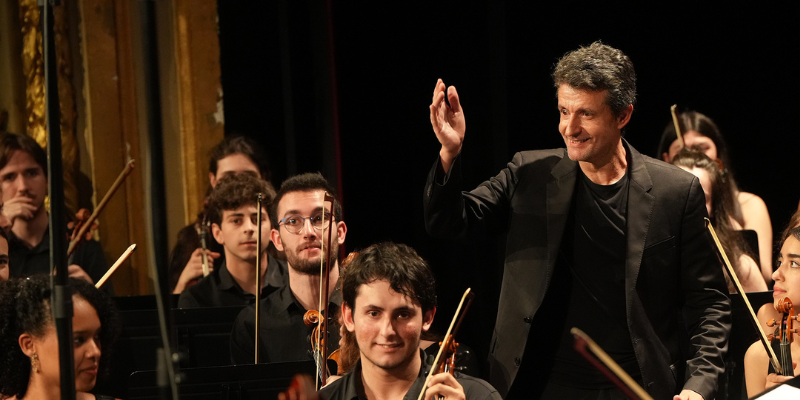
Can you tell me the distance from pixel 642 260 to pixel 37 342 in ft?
5.20

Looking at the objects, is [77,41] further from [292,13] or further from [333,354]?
[333,354]

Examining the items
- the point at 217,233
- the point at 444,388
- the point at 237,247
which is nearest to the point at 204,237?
the point at 217,233

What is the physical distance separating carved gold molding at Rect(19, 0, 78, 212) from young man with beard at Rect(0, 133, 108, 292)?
907mm

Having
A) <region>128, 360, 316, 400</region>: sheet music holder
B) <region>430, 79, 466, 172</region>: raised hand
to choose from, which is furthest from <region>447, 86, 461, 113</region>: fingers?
<region>128, 360, 316, 400</region>: sheet music holder

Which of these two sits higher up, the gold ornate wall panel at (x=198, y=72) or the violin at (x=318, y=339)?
the gold ornate wall panel at (x=198, y=72)

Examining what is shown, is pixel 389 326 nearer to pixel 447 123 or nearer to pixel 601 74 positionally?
pixel 447 123

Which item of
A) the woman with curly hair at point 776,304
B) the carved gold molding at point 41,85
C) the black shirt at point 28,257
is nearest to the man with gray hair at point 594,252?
the woman with curly hair at point 776,304

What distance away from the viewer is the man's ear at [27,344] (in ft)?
7.75

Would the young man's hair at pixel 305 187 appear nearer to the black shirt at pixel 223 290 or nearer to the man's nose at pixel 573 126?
the black shirt at pixel 223 290

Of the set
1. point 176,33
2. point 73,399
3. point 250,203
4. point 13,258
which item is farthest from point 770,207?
point 73,399

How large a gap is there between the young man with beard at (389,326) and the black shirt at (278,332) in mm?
464

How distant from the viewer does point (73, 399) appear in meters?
1.35

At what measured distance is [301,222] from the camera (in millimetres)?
2936

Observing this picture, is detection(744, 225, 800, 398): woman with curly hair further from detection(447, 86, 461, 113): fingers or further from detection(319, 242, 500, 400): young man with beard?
detection(447, 86, 461, 113): fingers
